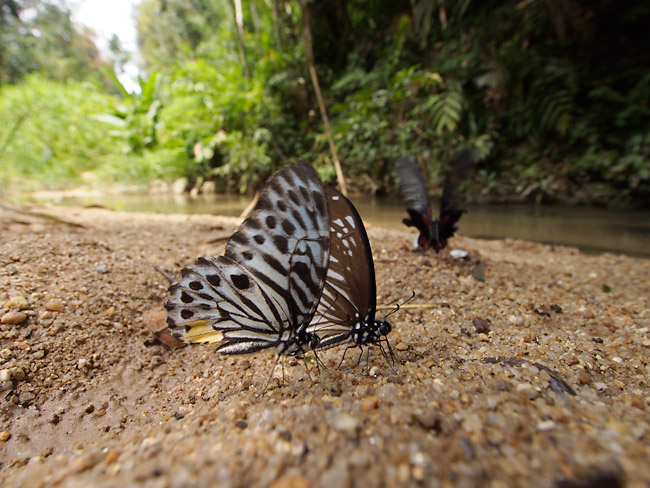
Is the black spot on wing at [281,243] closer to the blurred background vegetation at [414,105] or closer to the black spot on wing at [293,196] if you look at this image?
the black spot on wing at [293,196]

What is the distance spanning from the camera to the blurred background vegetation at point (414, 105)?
5.74 meters

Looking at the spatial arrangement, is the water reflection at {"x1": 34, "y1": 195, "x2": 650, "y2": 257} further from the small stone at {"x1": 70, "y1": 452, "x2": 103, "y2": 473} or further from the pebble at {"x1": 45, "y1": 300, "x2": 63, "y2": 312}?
the small stone at {"x1": 70, "y1": 452, "x2": 103, "y2": 473}

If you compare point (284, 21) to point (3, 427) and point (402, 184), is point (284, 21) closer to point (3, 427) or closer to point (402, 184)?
point (402, 184)

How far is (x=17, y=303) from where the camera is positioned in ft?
4.60

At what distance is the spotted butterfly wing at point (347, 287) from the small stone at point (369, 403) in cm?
38

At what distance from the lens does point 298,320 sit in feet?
4.32

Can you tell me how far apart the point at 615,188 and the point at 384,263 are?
19.1ft

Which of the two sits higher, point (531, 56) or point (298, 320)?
point (531, 56)

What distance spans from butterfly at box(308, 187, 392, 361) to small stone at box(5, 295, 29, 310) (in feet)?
4.34

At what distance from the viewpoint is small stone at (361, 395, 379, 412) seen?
0.83 m

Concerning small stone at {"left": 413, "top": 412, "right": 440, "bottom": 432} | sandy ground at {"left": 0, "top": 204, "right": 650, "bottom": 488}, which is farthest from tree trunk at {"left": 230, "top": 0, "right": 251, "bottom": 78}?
small stone at {"left": 413, "top": 412, "right": 440, "bottom": 432}

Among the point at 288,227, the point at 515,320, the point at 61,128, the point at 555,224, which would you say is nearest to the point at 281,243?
the point at 288,227

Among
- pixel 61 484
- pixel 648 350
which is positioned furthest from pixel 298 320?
pixel 648 350

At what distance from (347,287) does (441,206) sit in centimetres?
148
